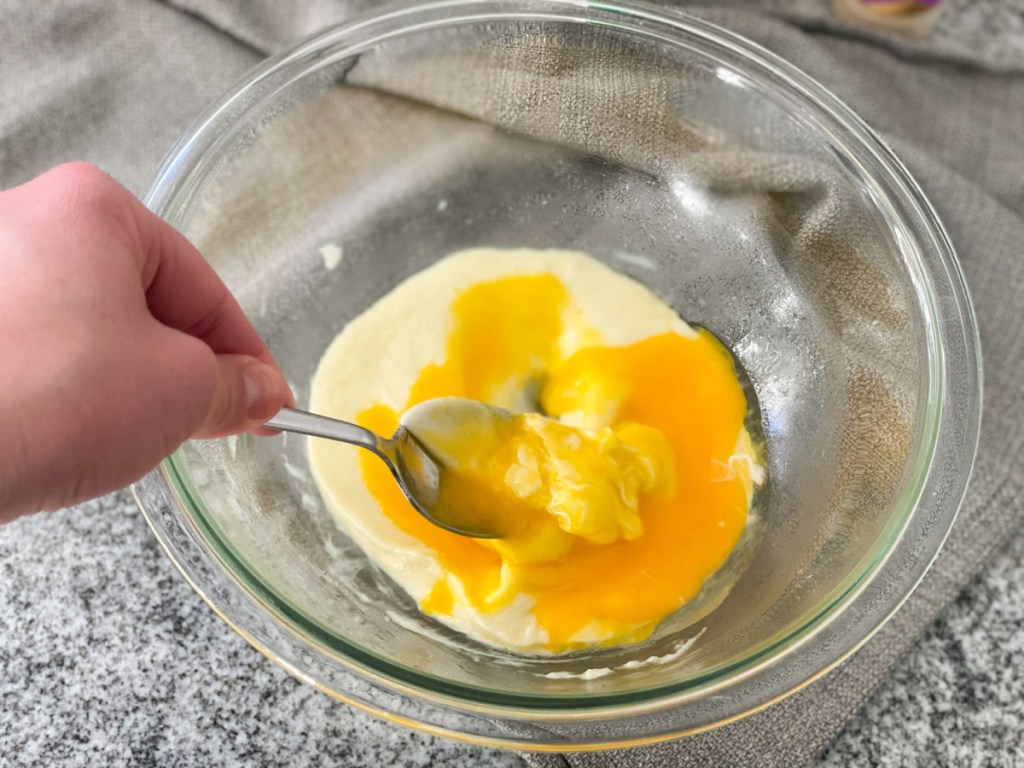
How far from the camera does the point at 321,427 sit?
→ 3.15 ft

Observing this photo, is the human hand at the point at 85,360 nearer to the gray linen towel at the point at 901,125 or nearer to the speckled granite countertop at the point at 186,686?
the speckled granite countertop at the point at 186,686

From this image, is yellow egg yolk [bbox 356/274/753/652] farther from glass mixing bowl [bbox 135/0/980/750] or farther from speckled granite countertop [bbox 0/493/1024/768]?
speckled granite countertop [bbox 0/493/1024/768]

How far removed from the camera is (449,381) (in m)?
1.27

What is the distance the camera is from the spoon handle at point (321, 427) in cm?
93

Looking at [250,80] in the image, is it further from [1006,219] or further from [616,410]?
[1006,219]

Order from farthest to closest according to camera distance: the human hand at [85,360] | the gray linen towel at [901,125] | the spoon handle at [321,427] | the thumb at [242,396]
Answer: the gray linen towel at [901,125] → the spoon handle at [321,427] → the thumb at [242,396] → the human hand at [85,360]

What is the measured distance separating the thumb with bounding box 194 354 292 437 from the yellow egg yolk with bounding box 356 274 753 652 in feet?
1.02

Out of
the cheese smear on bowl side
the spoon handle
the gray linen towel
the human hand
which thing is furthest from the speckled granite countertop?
the human hand

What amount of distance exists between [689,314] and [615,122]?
0.31 meters

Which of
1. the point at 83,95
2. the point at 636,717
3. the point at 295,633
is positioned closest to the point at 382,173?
the point at 83,95

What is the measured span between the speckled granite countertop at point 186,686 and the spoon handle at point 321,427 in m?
0.34

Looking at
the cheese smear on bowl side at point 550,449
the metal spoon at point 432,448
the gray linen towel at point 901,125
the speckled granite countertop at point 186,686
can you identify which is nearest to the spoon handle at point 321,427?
the metal spoon at point 432,448

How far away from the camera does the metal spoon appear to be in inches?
42.2

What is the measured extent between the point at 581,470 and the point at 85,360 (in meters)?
0.59
